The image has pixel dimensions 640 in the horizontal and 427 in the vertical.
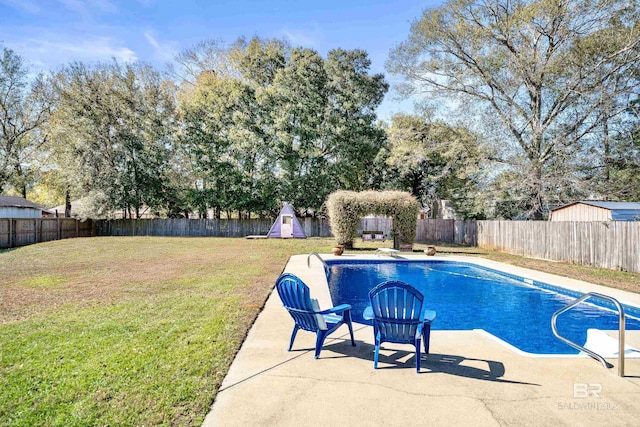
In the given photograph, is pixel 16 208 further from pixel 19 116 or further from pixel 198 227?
pixel 198 227

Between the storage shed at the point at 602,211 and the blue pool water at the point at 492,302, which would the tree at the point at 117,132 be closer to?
the blue pool water at the point at 492,302

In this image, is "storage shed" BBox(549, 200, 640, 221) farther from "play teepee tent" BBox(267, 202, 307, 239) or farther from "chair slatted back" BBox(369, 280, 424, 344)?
"play teepee tent" BBox(267, 202, 307, 239)

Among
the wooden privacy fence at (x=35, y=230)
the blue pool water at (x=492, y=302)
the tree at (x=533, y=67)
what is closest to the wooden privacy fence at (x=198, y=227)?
the wooden privacy fence at (x=35, y=230)

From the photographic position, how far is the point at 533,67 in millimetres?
16734

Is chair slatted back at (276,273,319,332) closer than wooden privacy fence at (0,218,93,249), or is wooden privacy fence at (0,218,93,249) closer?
chair slatted back at (276,273,319,332)

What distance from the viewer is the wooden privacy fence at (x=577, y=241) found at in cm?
1008

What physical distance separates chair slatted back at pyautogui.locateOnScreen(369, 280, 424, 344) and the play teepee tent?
1939cm

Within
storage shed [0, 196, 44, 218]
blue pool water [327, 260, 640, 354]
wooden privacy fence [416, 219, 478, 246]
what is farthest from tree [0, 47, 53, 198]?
wooden privacy fence [416, 219, 478, 246]

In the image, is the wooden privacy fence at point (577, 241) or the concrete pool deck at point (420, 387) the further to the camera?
the wooden privacy fence at point (577, 241)

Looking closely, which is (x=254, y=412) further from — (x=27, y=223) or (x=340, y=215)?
(x=27, y=223)

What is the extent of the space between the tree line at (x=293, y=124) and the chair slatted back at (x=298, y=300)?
16.5m

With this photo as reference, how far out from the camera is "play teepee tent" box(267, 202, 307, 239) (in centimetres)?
2306

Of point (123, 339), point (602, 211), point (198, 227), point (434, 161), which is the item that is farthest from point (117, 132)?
point (602, 211)

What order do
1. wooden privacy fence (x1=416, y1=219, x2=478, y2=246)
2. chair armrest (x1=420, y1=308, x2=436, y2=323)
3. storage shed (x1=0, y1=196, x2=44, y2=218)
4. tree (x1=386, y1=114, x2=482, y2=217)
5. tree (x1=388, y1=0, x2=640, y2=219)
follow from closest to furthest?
1. chair armrest (x1=420, y1=308, x2=436, y2=323)
2. tree (x1=388, y1=0, x2=640, y2=219)
3. tree (x1=386, y1=114, x2=482, y2=217)
4. wooden privacy fence (x1=416, y1=219, x2=478, y2=246)
5. storage shed (x1=0, y1=196, x2=44, y2=218)
